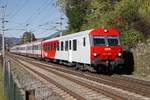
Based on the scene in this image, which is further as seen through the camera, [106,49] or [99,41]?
[99,41]

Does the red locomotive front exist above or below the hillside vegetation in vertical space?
below

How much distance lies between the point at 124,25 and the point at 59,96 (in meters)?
17.4

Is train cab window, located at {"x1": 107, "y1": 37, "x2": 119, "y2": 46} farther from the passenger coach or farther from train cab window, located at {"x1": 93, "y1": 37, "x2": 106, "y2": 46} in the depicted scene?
train cab window, located at {"x1": 93, "y1": 37, "x2": 106, "y2": 46}

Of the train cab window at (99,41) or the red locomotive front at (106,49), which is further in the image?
the train cab window at (99,41)

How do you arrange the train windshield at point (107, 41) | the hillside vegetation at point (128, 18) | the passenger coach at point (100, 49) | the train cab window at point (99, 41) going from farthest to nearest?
1. the hillside vegetation at point (128, 18)
2. the train windshield at point (107, 41)
3. the train cab window at point (99, 41)
4. the passenger coach at point (100, 49)

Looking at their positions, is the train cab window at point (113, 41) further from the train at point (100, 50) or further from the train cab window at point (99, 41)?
the train cab window at point (99, 41)

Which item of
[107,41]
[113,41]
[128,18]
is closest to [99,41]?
[107,41]

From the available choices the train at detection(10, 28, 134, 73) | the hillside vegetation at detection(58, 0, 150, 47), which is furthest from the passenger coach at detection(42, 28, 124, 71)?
the hillside vegetation at detection(58, 0, 150, 47)

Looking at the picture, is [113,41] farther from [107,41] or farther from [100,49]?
[100,49]

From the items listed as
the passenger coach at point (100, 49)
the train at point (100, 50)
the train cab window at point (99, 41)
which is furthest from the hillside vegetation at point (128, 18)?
the train cab window at point (99, 41)

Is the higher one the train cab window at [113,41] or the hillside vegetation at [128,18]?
the hillside vegetation at [128,18]

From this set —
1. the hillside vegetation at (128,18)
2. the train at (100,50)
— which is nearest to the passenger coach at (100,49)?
the train at (100,50)

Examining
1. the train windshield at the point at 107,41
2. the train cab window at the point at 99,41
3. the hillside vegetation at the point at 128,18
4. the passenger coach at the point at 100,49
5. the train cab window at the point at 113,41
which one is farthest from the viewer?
the hillside vegetation at the point at 128,18

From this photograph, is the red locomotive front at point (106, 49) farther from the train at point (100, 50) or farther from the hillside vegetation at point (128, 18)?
the hillside vegetation at point (128, 18)
